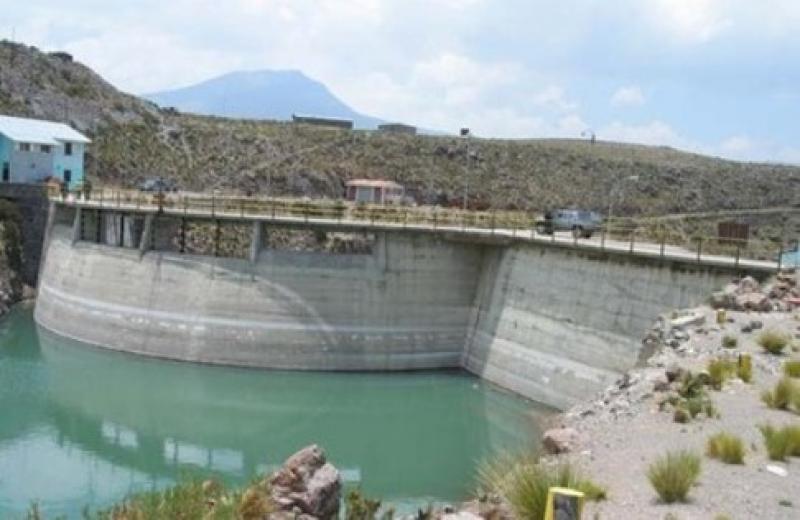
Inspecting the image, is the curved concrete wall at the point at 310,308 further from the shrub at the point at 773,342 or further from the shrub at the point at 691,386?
the shrub at the point at 691,386

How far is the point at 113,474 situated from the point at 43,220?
29.2 metres

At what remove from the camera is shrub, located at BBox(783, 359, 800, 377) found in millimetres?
21781

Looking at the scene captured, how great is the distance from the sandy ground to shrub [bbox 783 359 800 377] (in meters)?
0.27

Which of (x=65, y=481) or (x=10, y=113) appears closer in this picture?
(x=65, y=481)

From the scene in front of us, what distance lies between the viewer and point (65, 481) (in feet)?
85.6

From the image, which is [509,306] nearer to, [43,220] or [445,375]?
[445,375]

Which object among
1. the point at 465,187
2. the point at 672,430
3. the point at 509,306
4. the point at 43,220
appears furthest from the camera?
the point at 465,187

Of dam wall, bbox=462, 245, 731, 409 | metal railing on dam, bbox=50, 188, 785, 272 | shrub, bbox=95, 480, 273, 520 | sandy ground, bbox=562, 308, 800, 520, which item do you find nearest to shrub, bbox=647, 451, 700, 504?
sandy ground, bbox=562, 308, 800, 520

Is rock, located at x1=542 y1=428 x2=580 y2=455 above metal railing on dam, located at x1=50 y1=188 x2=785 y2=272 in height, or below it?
below

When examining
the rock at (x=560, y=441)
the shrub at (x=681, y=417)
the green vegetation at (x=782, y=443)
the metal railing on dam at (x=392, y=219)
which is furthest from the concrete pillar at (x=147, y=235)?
the green vegetation at (x=782, y=443)

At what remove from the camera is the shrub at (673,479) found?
13633 millimetres

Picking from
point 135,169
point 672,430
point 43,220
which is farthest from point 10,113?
point 672,430

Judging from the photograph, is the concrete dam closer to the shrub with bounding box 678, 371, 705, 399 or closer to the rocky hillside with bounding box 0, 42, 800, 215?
the shrub with bounding box 678, 371, 705, 399

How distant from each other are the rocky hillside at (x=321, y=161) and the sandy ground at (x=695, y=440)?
185 ft
